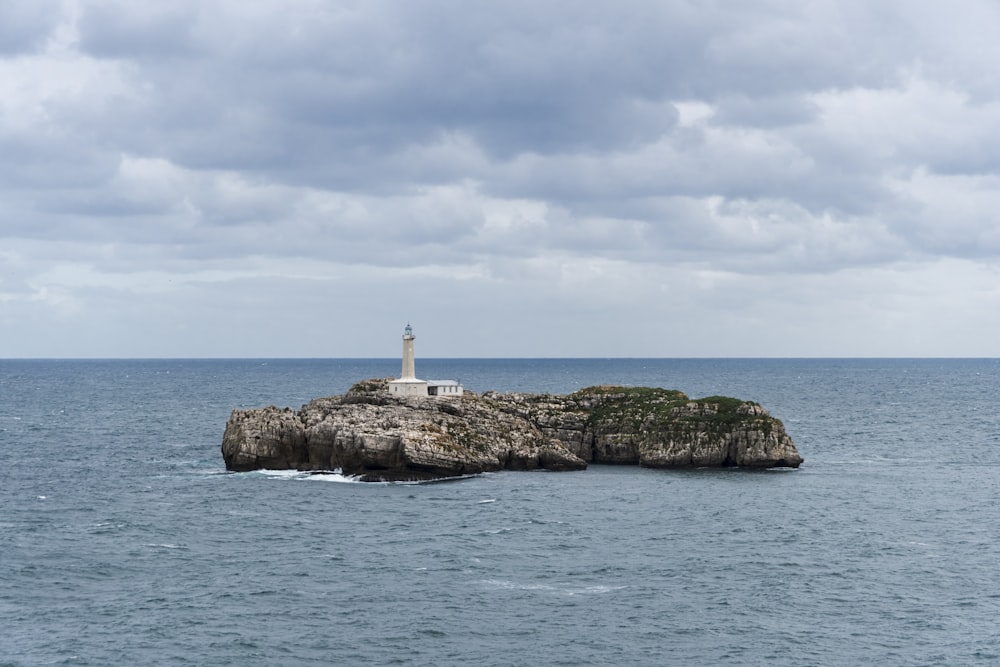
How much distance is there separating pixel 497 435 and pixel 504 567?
38.1 meters

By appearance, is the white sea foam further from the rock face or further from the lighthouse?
the lighthouse

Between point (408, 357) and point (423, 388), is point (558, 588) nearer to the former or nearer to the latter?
point (423, 388)

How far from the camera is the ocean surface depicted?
47125mm

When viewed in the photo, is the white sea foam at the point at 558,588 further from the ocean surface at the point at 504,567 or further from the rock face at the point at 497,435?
the rock face at the point at 497,435

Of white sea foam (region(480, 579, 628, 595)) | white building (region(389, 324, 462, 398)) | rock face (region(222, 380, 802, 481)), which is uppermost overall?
white building (region(389, 324, 462, 398))

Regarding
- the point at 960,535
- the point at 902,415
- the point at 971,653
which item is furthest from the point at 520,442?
the point at 902,415

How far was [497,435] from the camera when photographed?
322 ft

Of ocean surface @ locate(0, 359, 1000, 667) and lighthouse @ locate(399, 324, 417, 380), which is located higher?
lighthouse @ locate(399, 324, 417, 380)

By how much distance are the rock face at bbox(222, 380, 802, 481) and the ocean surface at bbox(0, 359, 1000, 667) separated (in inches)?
117

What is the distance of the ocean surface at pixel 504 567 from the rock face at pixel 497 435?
117 inches

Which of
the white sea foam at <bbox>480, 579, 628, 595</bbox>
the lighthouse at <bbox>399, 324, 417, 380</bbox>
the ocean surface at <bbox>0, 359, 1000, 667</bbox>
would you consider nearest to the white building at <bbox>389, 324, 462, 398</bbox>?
the lighthouse at <bbox>399, 324, 417, 380</bbox>

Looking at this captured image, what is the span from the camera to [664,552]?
63.8 m

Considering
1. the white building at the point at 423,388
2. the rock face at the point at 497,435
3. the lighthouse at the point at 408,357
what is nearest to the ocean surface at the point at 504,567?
the rock face at the point at 497,435

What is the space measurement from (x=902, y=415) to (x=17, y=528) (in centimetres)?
13764
